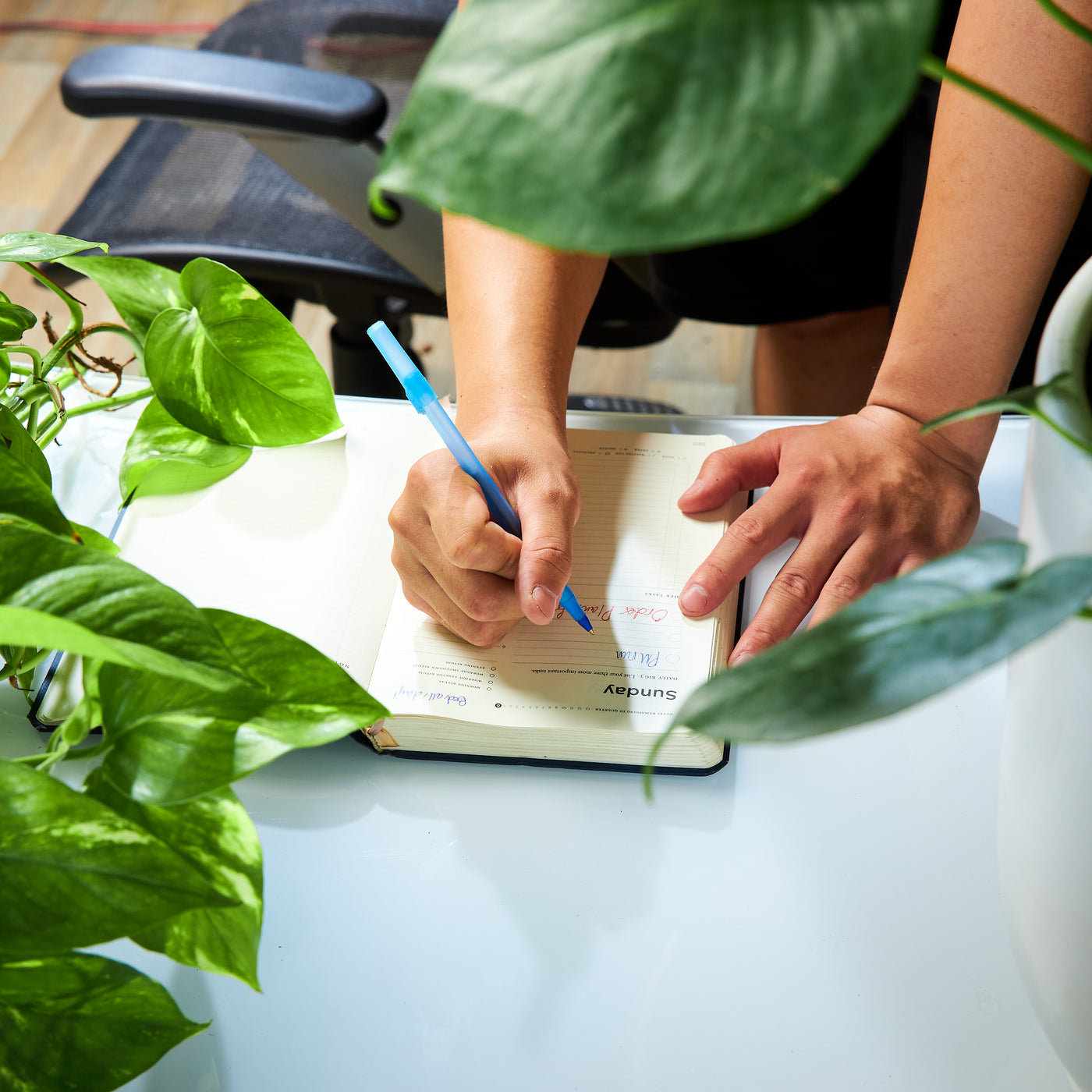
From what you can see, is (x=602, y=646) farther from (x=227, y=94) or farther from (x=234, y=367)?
(x=227, y=94)

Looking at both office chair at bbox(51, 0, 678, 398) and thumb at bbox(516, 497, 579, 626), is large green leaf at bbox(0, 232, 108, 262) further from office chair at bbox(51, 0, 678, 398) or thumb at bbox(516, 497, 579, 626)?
office chair at bbox(51, 0, 678, 398)

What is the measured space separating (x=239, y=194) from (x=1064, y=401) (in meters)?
0.92

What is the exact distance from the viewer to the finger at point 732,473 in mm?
554

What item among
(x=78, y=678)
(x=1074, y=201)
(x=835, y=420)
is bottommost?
(x=78, y=678)

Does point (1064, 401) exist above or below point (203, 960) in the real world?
above

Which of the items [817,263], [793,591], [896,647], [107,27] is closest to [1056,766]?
[896,647]

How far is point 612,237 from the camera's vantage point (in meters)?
Answer: 0.14

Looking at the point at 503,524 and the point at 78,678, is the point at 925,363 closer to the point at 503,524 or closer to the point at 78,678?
the point at 503,524

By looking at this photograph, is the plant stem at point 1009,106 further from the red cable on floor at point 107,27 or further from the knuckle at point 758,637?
the red cable on floor at point 107,27


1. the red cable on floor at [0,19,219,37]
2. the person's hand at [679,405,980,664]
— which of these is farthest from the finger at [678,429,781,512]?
the red cable on floor at [0,19,219,37]

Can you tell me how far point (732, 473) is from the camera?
56 cm

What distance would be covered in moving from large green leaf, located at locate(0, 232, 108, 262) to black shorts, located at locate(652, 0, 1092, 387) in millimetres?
590

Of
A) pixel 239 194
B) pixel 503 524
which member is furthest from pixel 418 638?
pixel 239 194

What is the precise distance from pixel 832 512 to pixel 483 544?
0.19 m
